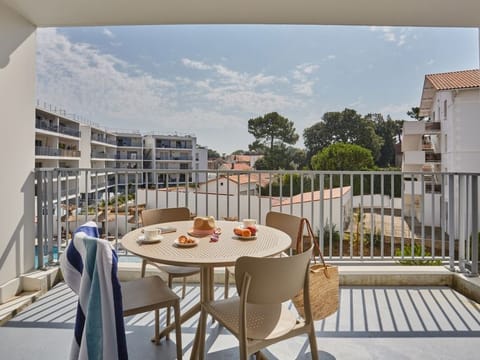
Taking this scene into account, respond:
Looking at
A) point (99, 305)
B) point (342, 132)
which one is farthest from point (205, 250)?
point (342, 132)

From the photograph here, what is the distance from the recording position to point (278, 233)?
1967 millimetres

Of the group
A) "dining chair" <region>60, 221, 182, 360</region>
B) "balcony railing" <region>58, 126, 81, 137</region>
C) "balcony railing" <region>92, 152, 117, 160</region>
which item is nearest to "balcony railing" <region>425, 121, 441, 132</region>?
"dining chair" <region>60, 221, 182, 360</region>

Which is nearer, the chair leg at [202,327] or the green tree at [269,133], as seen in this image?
the chair leg at [202,327]

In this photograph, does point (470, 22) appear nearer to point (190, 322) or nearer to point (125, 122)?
point (190, 322)

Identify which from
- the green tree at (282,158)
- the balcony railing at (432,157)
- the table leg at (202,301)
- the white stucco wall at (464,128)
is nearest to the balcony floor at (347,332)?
the table leg at (202,301)

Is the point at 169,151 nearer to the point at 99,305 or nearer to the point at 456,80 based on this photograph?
the point at 456,80

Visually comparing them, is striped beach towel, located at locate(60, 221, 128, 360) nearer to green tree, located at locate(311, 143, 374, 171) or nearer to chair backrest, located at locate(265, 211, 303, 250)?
chair backrest, located at locate(265, 211, 303, 250)

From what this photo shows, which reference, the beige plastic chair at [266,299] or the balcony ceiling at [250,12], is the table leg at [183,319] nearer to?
the beige plastic chair at [266,299]

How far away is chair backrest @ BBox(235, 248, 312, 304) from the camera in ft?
4.09

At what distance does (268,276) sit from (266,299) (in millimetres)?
107

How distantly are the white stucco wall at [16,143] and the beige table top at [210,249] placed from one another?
143cm

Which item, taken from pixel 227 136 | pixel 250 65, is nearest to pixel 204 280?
pixel 227 136

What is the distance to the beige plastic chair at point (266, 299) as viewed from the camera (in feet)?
4.12

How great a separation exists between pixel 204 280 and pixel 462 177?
2.68 m
